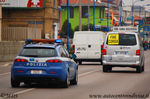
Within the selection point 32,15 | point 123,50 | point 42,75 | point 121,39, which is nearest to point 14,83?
point 42,75

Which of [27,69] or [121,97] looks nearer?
[121,97]

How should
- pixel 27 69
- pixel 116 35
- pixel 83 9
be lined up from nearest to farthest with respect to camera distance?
pixel 27 69
pixel 116 35
pixel 83 9

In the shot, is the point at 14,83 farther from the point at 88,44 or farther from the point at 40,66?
the point at 88,44

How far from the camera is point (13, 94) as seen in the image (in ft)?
45.6

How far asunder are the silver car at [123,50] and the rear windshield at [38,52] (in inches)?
399

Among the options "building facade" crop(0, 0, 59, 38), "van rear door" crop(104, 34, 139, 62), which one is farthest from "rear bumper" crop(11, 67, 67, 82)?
"building facade" crop(0, 0, 59, 38)

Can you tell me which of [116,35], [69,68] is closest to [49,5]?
[116,35]

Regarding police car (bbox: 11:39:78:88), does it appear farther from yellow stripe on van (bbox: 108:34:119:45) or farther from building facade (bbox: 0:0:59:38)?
building facade (bbox: 0:0:59:38)

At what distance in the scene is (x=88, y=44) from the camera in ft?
116

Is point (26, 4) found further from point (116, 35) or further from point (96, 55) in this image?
point (116, 35)

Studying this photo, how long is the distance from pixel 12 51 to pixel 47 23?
20.6 meters

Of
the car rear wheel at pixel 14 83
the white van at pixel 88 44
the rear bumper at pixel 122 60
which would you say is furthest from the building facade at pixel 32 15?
the car rear wheel at pixel 14 83

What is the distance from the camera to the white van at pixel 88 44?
3506 cm

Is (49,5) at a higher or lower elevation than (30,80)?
higher
